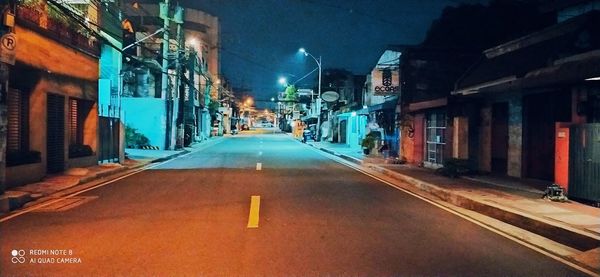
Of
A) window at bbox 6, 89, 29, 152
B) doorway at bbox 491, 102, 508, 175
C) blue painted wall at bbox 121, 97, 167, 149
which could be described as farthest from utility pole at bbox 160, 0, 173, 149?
doorway at bbox 491, 102, 508, 175

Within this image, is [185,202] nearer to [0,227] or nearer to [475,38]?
[0,227]

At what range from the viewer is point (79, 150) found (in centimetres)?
1845

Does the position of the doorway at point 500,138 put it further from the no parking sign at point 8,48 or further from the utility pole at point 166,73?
the utility pole at point 166,73

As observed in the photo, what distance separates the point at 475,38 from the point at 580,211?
26.0 meters

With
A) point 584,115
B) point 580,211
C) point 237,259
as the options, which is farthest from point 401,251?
point 584,115

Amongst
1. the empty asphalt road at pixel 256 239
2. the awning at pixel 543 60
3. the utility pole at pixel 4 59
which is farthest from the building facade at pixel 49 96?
the awning at pixel 543 60

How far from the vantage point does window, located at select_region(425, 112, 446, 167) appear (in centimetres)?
2064

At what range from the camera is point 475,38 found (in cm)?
3397

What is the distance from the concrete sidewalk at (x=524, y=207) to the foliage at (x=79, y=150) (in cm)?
1171

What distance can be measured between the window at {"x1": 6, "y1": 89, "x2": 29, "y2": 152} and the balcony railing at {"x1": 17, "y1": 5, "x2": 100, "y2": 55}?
202 centimetres

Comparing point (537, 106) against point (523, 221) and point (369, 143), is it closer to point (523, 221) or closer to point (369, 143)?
point (523, 221)

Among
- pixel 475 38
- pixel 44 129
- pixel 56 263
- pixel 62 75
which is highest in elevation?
pixel 475 38

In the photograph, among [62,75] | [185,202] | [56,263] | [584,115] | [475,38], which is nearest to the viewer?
[56,263]

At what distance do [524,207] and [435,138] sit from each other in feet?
36.5
